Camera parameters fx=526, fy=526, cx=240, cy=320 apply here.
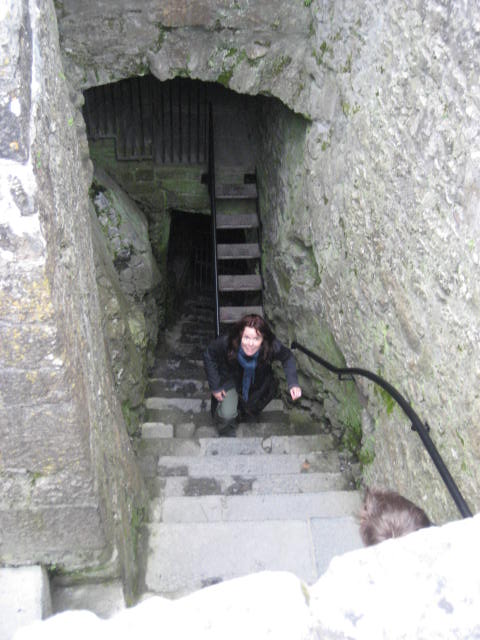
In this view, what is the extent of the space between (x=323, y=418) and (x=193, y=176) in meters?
3.69

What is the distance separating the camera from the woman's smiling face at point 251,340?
338cm

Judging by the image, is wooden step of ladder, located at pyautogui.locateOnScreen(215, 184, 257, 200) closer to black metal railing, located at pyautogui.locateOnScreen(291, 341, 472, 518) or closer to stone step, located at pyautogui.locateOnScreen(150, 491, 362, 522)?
black metal railing, located at pyautogui.locateOnScreen(291, 341, 472, 518)

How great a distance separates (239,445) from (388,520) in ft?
8.73

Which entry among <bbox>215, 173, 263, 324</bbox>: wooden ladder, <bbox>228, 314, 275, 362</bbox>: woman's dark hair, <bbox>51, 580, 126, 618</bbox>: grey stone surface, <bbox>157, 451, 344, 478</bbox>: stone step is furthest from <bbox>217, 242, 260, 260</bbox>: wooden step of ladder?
<bbox>51, 580, 126, 618</bbox>: grey stone surface

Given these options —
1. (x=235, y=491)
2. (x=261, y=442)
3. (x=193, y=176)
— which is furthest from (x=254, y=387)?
(x=193, y=176)

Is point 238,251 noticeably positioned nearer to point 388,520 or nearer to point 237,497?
point 237,497

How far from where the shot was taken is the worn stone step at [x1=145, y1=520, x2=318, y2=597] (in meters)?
2.76

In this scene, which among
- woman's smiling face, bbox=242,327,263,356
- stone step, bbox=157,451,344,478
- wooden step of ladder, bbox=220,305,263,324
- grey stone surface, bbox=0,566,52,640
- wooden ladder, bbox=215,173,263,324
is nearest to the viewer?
grey stone surface, bbox=0,566,52,640

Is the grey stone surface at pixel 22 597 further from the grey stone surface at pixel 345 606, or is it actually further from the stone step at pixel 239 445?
the stone step at pixel 239 445

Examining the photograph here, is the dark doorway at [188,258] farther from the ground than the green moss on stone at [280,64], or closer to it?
closer to it

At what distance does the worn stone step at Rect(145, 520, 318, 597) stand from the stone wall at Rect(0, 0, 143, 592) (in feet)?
0.96

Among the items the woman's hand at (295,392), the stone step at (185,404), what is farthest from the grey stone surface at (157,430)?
the woman's hand at (295,392)

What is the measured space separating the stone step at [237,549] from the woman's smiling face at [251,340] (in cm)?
107

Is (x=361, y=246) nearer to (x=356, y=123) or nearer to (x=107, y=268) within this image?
(x=356, y=123)
